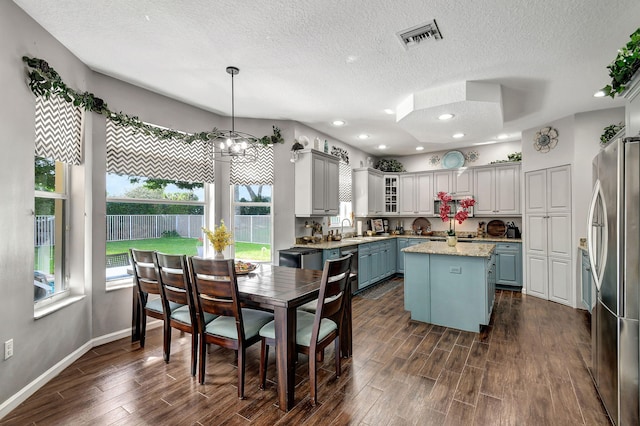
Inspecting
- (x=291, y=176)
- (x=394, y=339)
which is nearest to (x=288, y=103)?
(x=291, y=176)

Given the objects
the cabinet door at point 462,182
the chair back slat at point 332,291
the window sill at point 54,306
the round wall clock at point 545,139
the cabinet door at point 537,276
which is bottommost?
the cabinet door at point 537,276

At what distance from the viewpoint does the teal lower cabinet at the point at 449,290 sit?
130 inches

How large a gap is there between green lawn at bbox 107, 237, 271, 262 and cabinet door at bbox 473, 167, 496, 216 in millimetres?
4340

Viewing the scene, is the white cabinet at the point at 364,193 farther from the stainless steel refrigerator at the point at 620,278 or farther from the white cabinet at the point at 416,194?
the stainless steel refrigerator at the point at 620,278

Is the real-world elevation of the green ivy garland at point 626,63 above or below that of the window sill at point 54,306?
above

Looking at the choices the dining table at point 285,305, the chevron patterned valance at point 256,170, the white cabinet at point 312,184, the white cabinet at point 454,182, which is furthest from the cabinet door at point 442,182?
the dining table at point 285,305

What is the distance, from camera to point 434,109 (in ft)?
11.6

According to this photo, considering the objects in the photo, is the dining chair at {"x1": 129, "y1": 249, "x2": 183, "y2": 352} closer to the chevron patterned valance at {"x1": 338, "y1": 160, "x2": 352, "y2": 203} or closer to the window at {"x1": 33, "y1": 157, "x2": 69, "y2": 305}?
the window at {"x1": 33, "y1": 157, "x2": 69, "y2": 305}

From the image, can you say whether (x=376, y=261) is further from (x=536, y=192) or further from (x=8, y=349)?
(x=8, y=349)

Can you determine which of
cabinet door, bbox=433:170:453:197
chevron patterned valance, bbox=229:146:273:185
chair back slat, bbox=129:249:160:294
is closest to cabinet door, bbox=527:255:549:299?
cabinet door, bbox=433:170:453:197

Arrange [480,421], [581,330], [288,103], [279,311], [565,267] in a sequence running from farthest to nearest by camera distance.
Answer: [565,267] < [288,103] < [581,330] < [279,311] < [480,421]

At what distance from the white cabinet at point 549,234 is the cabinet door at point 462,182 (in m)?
1.16

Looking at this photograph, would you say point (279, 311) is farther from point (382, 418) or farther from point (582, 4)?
point (582, 4)

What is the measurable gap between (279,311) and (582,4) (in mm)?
3033
